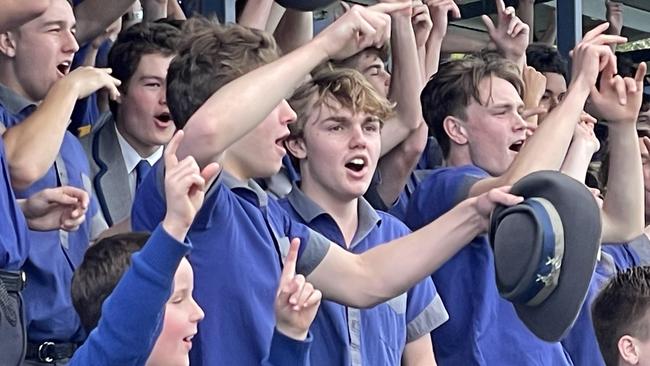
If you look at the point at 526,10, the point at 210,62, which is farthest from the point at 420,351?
the point at 526,10

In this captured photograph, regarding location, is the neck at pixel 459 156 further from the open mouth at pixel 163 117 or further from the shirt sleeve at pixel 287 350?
the shirt sleeve at pixel 287 350

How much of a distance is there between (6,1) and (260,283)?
0.76m

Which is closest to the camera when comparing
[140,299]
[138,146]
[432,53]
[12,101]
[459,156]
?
[140,299]

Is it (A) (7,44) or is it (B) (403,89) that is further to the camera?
(B) (403,89)

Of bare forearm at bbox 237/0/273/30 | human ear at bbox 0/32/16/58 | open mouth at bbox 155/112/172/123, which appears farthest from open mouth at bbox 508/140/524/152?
human ear at bbox 0/32/16/58

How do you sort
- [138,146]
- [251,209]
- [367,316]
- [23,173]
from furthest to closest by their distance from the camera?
[138,146]
[367,316]
[23,173]
[251,209]

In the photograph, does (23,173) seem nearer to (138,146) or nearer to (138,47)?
(138,146)

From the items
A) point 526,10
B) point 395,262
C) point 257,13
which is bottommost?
point 526,10

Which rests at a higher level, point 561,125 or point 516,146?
point 561,125

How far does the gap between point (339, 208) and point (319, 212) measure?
86mm

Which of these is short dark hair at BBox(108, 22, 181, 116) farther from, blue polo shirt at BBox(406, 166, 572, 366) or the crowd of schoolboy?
blue polo shirt at BBox(406, 166, 572, 366)

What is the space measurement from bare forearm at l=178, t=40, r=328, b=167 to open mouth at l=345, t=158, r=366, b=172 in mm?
665

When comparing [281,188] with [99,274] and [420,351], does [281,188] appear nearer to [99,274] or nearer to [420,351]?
[420,351]

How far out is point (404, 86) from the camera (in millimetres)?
3957
